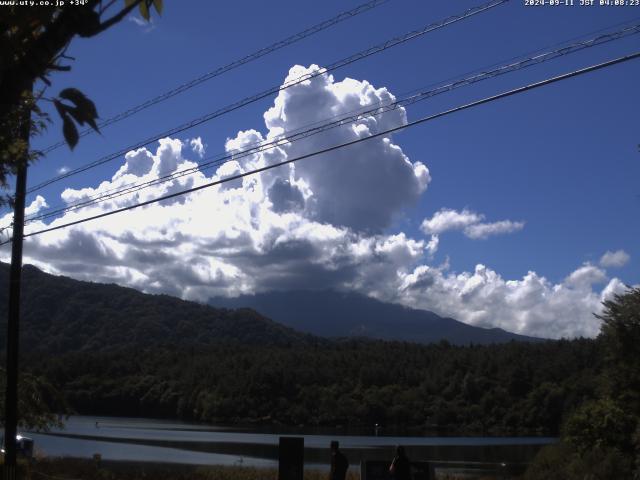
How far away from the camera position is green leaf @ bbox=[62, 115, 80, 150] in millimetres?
6188

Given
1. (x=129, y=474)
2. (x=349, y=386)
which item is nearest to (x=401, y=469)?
(x=129, y=474)

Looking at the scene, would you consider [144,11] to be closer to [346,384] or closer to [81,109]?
[81,109]

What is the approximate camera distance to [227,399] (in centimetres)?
12400

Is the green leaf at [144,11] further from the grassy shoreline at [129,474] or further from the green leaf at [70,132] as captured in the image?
the grassy shoreline at [129,474]

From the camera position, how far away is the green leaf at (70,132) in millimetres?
6188

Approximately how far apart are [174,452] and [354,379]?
6757 cm

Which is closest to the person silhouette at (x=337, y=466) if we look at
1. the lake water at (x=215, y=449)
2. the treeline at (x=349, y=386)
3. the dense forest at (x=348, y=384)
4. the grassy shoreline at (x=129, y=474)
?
the grassy shoreline at (x=129, y=474)

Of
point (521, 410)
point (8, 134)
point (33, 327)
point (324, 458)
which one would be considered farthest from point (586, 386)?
point (33, 327)

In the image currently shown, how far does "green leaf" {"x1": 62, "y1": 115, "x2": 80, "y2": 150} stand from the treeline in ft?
315

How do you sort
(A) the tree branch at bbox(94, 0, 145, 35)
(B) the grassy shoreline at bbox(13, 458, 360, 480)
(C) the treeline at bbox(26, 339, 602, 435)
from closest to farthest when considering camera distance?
1. (A) the tree branch at bbox(94, 0, 145, 35)
2. (B) the grassy shoreline at bbox(13, 458, 360, 480)
3. (C) the treeline at bbox(26, 339, 602, 435)

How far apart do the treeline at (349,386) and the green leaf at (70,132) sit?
315ft

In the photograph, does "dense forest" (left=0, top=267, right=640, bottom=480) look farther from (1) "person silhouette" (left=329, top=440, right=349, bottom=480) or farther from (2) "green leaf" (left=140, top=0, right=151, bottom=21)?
(2) "green leaf" (left=140, top=0, right=151, bottom=21)

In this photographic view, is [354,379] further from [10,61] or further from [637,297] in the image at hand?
[10,61]

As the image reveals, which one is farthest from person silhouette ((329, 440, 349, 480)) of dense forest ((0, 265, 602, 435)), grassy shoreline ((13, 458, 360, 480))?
dense forest ((0, 265, 602, 435))
